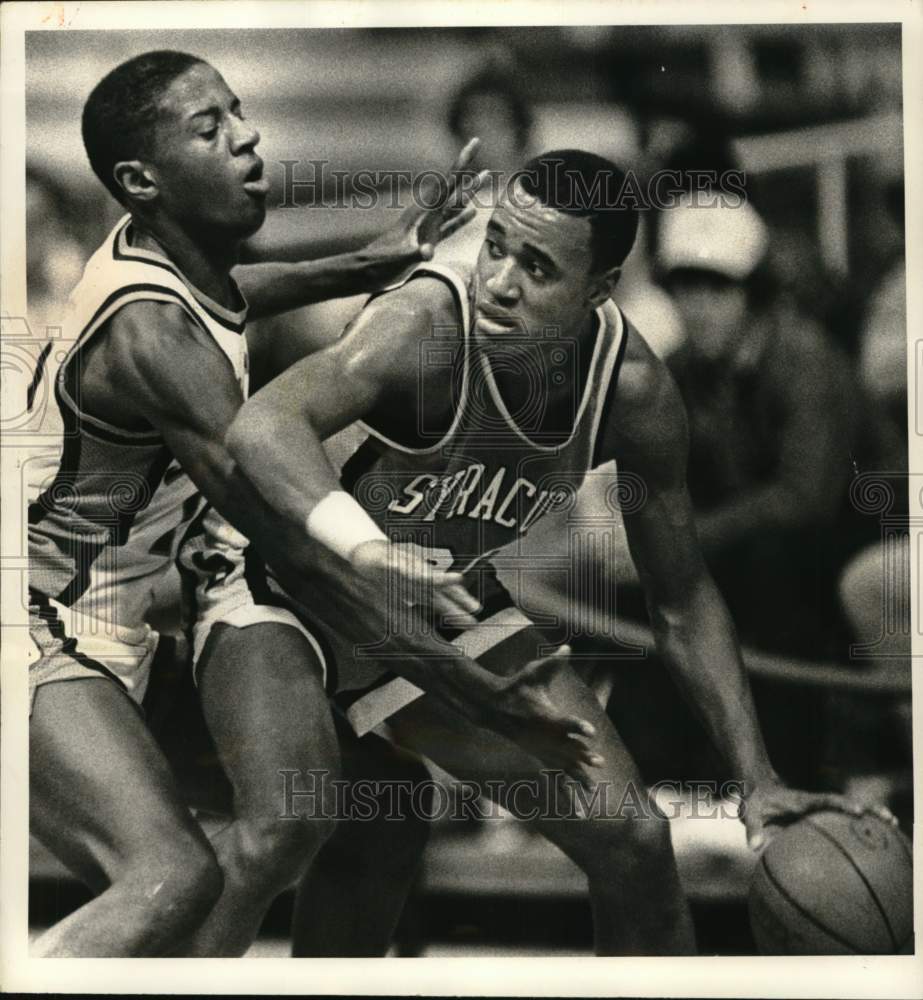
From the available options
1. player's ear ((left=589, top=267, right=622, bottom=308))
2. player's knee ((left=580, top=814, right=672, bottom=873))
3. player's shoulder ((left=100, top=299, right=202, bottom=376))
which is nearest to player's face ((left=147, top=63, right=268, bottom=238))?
player's shoulder ((left=100, top=299, right=202, bottom=376))

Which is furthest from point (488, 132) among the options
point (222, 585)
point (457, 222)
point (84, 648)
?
point (84, 648)

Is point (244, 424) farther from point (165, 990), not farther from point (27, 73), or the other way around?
point (165, 990)

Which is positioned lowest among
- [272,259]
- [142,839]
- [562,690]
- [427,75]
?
[142,839]

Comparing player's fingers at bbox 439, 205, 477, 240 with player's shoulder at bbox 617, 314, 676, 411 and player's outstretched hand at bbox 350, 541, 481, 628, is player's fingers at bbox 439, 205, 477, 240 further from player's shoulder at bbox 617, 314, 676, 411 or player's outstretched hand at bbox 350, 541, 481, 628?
player's outstretched hand at bbox 350, 541, 481, 628

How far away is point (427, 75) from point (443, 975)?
2.27m

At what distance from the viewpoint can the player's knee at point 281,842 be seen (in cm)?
299

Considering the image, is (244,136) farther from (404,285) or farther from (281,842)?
(281,842)

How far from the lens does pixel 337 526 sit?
9.68 feet

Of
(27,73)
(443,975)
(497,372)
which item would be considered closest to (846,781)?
(443,975)

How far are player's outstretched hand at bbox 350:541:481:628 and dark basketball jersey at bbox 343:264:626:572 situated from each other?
0.04m

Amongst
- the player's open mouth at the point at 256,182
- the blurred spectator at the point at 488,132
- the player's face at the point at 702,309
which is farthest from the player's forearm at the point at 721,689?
the player's open mouth at the point at 256,182

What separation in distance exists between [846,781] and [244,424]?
175cm

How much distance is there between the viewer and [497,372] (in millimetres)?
3027

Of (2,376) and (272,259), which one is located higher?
(272,259)
